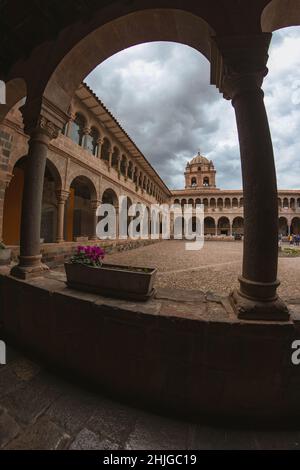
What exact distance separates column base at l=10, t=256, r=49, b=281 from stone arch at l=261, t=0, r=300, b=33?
4.16 meters

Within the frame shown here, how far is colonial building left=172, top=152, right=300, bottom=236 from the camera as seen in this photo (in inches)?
1407

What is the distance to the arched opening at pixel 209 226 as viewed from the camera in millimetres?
40000

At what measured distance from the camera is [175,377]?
66.9 inches

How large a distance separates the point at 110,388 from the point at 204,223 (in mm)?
41372

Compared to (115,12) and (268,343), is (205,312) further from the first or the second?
(115,12)

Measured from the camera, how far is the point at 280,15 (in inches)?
89.5

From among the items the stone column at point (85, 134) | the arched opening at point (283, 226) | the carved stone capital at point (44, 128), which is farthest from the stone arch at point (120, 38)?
the arched opening at point (283, 226)

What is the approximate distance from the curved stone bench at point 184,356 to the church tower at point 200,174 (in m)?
43.9

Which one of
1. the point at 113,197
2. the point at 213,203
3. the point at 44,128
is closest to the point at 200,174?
the point at 213,203

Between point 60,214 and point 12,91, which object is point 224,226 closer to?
point 60,214

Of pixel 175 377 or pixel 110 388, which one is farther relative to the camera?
pixel 110 388

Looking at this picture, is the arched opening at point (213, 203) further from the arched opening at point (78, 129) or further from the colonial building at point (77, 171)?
the arched opening at point (78, 129)

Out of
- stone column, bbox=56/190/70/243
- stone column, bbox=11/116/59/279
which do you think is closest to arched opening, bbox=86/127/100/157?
stone column, bbox=56/190/70/243
